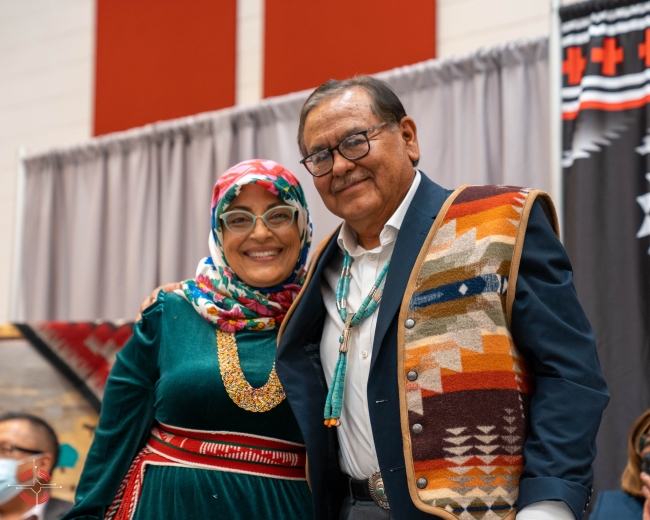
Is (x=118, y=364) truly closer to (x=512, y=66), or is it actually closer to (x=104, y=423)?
(x=104, y=423)

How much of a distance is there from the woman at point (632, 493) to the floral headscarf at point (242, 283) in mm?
1191

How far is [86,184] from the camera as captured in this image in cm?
437

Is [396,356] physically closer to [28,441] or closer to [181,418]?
[181,418]

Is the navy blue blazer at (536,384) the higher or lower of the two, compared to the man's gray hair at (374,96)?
lower

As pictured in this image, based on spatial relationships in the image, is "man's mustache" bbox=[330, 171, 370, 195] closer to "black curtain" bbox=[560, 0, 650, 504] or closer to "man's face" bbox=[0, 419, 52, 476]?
"black curtain" bbox=[560, 0, 650, 504]

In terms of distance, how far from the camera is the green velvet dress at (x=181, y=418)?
196cm

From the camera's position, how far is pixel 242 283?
220 centimetres

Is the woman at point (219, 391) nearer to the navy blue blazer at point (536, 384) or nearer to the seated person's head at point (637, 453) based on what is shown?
the navy blue blazer at point (536, 384)

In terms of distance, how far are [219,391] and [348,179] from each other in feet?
2.15

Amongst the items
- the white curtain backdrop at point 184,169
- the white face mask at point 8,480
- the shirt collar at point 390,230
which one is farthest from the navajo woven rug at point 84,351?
the shirt collar at point 390,230

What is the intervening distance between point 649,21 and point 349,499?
83.0 inches

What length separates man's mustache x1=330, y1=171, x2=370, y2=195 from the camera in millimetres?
1802

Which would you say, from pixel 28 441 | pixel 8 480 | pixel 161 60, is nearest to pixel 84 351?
pixel 28 441

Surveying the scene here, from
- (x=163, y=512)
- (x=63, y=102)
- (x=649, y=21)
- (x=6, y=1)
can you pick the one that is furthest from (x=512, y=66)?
(x=6, y=1)
